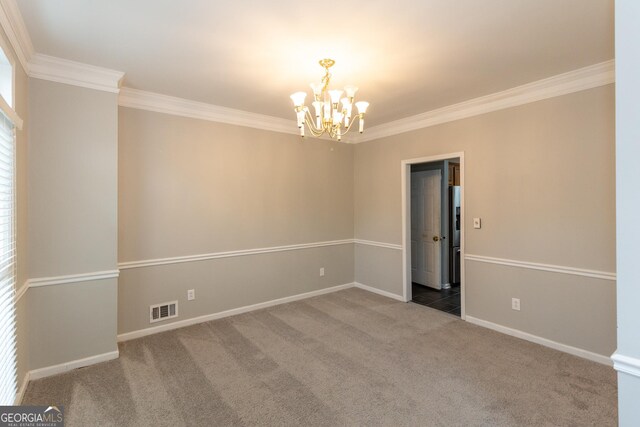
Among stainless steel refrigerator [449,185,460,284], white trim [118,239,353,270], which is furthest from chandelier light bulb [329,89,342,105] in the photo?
stainless steel refrigerator [449,185,460,284]

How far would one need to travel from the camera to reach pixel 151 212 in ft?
11.0

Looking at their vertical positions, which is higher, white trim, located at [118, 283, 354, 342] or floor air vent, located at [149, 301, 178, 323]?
floor air vent, located at [149, 301, 178, 323]

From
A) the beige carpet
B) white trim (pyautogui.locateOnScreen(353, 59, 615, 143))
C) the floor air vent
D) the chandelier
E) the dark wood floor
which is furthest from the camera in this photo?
the dark wood floor

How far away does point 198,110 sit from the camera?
359 cm

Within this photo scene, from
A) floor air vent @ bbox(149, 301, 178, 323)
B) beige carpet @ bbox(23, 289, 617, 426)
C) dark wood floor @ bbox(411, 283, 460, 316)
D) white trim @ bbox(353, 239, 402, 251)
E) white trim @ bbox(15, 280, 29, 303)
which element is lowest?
beige carpet @ bbox(23, 289, 617, 426)

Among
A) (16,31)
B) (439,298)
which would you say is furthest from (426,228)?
(16,31)

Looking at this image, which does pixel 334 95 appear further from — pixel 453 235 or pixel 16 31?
pixel 453 235

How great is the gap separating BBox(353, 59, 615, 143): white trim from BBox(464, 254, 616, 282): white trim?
1.66 meters

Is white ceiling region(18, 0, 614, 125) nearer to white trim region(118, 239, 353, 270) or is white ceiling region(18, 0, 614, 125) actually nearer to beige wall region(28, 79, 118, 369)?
beige wall region(28, 79, 118, 369)

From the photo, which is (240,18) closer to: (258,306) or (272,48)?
(272,48)

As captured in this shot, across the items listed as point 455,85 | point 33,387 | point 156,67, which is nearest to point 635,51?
point 455,85

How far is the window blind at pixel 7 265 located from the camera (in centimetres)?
184

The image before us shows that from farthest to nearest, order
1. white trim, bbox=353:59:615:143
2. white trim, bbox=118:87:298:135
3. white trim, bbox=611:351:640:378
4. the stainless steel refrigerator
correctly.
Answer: the stainless steel refrigerator, white trim, bbox=118:87:298:135, white trim, bbox=353:59:615:143, white trim, bbox=611:351:640:378

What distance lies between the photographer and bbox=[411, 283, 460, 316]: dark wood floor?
14.0 ft
